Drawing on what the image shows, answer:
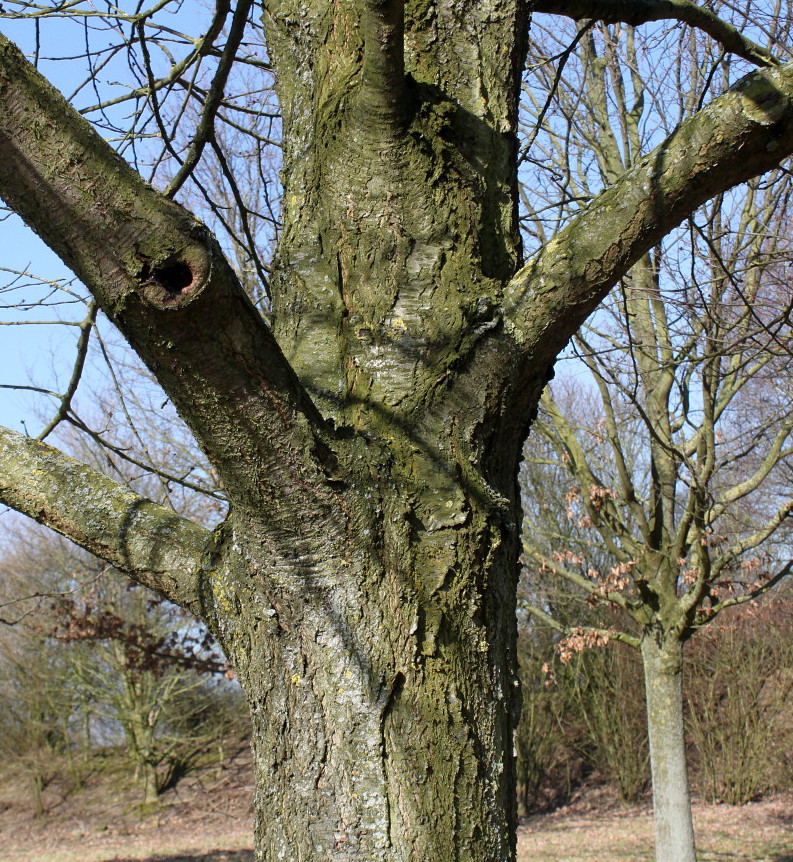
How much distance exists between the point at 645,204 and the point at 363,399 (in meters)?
0.68

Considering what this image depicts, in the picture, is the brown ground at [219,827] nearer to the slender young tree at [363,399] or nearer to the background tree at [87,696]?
the background tree at [87,696]

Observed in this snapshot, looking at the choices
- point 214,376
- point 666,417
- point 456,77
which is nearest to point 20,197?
point 214,376

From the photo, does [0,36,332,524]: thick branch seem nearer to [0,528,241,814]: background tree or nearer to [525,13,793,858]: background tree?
[525,13,793,858]: background tree

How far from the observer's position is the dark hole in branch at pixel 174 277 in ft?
4.14

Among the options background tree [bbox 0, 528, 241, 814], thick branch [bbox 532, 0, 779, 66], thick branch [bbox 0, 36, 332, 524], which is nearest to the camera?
thick branch [bbox 0, 36, 332, 524]

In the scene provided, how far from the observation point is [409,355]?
169cm

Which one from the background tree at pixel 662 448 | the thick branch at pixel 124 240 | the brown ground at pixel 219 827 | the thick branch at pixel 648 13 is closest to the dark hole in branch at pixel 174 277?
the thick branch at pixel 124 240

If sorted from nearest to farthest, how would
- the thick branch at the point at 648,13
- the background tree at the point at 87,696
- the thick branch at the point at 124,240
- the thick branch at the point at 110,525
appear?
1. the thick branch at the point at 124,240
2. the thick branch at the point at 110,525
3. the thick branch at the point at 648,13
4. the background tree at the point at 87,696

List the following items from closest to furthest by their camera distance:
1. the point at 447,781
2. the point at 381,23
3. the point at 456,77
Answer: the point at 447,781 < the point at 381,23 < the point at 456,77

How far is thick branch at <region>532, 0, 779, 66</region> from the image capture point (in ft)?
7.93

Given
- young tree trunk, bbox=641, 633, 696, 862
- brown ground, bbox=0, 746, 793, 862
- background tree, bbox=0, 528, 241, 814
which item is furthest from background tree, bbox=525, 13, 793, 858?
background tree, bbox=0, 528, 241, 814

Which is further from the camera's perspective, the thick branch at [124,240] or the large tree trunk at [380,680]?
the large tree trunk at [380,680]

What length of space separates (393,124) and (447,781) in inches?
53.4

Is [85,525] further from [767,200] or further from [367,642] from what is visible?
[767,200]
